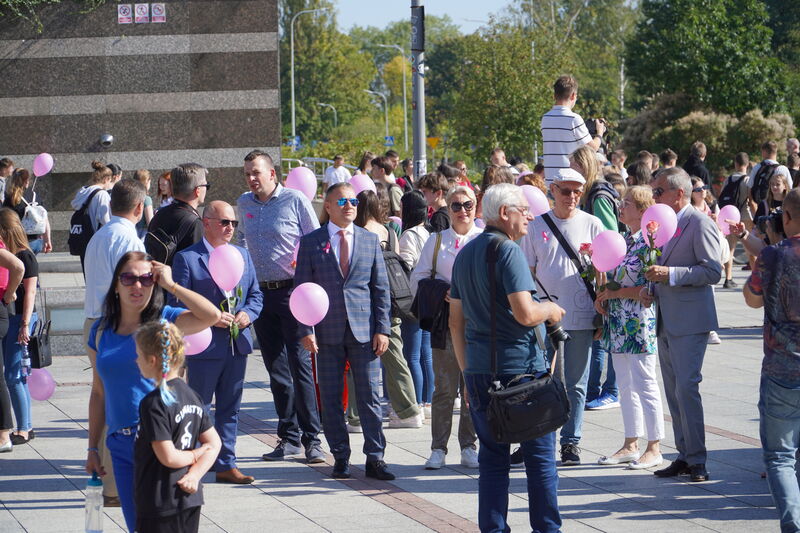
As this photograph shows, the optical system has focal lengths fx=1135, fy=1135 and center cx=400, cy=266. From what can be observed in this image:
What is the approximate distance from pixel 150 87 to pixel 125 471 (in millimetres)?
15872

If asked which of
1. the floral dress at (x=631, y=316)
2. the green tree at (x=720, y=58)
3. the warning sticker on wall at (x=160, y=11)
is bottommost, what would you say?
the floral dress at (x=631, y=316)

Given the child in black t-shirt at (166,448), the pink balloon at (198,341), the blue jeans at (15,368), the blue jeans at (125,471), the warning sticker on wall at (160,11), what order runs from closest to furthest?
the child in black t-shirt at (166,448) < the blue jeans at (125,471) < the pink balloon at (198,341) < the blue jeans at (15,368) < the warning sticker on wall at (160,11)

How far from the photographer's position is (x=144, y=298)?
219 inches

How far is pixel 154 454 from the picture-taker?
4.83 m

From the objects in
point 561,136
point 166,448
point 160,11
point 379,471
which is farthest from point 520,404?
point 160,11

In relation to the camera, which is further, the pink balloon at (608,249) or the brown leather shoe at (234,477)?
the brown leather shoe at (234,477)

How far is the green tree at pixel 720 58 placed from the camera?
40906 mm

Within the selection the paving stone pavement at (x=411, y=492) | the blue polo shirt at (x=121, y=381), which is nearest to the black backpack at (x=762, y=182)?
the paving stone pavement at (x=411, y=492)

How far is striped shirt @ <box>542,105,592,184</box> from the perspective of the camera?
33.4 feet

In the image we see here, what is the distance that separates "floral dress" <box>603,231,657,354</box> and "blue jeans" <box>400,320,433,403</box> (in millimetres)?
2073

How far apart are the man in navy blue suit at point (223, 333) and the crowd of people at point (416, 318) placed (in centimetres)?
1

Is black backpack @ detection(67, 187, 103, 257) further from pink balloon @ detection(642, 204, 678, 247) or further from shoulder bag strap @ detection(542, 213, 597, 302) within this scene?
pink balloon @ detection(642, 204, 678, 247)

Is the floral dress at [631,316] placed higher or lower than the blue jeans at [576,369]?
higher

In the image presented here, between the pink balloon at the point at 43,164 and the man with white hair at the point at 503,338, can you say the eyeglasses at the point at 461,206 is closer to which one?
the man with white hair at the point at 503,338
